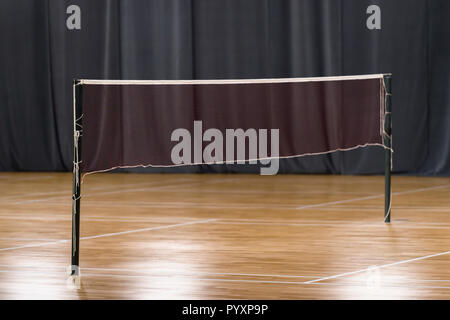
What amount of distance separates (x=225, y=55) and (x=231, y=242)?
6.95 metres

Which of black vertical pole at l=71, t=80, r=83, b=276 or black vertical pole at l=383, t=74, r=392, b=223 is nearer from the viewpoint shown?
black vertical pole at l=71, t=80, r=83, b=276

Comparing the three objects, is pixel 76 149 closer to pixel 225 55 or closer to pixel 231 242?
pixel 231 242

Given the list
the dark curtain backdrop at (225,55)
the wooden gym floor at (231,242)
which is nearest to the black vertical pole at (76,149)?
the wooden gym floor at (231,242)

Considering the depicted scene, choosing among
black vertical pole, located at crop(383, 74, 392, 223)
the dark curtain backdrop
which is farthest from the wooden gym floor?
the dark curtain backdrop

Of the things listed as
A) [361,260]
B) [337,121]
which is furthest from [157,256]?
[337,121]

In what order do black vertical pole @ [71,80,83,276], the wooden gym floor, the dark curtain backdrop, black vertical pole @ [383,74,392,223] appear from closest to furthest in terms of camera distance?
the wooden gym floor → black vertical pole @ [71,80,83,276] → black vertical pole @ [383,74,392,223] → the dark curtain backdrop

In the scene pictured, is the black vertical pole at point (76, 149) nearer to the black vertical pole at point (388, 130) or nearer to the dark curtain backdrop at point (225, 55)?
the black vertical pole at point (388, 130)

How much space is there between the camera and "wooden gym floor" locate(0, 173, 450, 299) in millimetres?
4719

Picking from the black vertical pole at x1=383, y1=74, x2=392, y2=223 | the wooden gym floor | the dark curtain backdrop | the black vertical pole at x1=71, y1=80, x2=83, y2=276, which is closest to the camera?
the wooden gym floor

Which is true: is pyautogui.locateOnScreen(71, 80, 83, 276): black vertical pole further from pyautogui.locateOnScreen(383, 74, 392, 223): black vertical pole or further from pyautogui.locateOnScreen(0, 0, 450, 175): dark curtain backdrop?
pyautogui.locateOnScreen(0, 0, 450, 175): dark curtain backdrop

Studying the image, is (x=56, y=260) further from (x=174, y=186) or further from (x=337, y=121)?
(x=337, y=121)

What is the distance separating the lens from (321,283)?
482 centimetres

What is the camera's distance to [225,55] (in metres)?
13.0

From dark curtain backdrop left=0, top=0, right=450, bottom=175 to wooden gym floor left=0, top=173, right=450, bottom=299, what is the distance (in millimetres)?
1624
